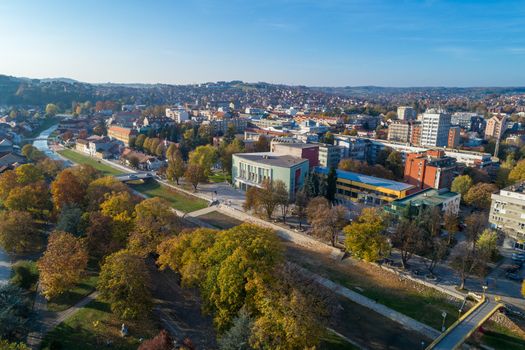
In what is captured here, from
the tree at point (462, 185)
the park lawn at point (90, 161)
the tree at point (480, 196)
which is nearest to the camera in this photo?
the tree at point (480, 196)

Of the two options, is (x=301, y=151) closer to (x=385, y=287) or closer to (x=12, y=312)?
(x=385, y=287)

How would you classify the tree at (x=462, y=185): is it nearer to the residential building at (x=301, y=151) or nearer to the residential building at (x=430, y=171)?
the residential building at (x=430, y=171)

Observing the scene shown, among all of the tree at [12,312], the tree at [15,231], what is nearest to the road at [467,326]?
the tree at [12,312]

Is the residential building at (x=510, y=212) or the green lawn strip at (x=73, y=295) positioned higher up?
the residential building at (x=510, y=212)

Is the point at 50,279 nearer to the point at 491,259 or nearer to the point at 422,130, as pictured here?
the point at 491,259

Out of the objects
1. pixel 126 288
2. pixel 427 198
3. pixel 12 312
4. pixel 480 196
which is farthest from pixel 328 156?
pixel 12 312
